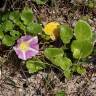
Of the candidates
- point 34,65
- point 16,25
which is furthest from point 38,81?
point 16,25

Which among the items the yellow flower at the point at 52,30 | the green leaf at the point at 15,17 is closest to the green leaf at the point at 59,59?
the yellow flower at the point at 52,30

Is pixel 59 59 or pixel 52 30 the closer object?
pixel 59 59

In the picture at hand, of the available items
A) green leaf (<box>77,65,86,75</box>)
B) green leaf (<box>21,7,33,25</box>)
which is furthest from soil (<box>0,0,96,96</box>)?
green leaf (<box>21,7,33,25</box>)

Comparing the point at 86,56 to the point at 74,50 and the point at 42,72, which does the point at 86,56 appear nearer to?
the point at 74,50

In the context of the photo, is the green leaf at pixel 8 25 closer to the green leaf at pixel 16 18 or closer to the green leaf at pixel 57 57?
the green leaf at pixel 16 18

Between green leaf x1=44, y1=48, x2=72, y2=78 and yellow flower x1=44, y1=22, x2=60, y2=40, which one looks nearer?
green leaf x1=44, y1=48, x2=72, y2=78

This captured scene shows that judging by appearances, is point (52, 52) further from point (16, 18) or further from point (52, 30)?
point (16, 18)

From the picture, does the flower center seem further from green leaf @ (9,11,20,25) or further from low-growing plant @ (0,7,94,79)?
green leaf @ (9,11,20,25)
